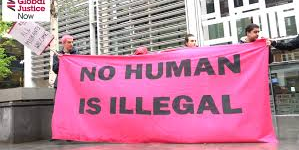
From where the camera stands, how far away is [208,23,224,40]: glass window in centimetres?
1416

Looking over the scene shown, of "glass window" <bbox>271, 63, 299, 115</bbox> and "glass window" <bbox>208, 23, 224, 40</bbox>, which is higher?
"glass window" <bbox>208, 23, 224, 40</bbox>

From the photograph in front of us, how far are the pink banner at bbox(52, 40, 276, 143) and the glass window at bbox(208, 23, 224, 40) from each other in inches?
360

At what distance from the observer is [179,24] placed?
555 inches

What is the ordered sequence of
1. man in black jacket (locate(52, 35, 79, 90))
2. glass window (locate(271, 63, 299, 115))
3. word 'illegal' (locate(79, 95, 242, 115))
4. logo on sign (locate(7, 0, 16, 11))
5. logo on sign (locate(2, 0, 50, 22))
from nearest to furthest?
word 'illegal' (locate(79, 95, 242, 115))
man in black jacket (locate(52, 35, 79, 90))
logo on sign (locate(2, 0, 50, 22))
logo on sign (locate(7, 0, 16, 11))
glass window (locate(271, 63, 299, 115))

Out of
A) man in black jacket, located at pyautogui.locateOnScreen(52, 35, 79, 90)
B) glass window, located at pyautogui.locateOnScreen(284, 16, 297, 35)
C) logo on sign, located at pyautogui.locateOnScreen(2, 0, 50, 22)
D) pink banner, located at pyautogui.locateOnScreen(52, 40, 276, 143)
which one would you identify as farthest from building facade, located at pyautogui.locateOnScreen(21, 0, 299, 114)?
logo on sign, located at pyautogui.locateOnScreen(2, 0, 50, 22)

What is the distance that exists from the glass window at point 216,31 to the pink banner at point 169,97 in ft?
30.0

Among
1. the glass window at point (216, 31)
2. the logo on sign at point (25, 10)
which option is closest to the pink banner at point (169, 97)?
the logo on sign at point (25, 10)

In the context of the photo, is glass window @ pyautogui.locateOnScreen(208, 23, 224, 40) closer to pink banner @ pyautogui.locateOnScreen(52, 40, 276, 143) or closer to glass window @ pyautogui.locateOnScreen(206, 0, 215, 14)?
glass window @ pyautogui.locateOnScreen(206, 0, 215, 14)

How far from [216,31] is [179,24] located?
142cm

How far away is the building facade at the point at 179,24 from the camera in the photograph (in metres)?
12.9

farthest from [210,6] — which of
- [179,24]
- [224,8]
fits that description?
[179,24]

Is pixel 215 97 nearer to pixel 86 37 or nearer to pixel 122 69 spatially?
pixel 122 69

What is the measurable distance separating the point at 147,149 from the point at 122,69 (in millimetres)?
1301

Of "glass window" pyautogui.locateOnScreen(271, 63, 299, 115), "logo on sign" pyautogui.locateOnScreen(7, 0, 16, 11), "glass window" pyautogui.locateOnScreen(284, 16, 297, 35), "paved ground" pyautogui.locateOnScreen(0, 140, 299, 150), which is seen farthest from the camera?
"glass window" pyautogui.locateOnScreen(284, 16, 297, 35)
